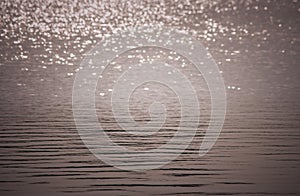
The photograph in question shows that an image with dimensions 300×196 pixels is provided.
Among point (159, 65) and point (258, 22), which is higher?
point (258, 22)

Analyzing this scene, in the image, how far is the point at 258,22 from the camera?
2154 inches

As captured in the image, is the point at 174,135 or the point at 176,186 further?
the point at 174,135

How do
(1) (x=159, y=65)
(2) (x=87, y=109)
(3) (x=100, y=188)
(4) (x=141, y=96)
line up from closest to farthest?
(3) (x=100, y=188), (2) (x=87, y=109), (4) (x=141, y=96), (1) (x=159, y=65)

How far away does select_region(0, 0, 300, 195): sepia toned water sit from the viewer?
13.1 meters

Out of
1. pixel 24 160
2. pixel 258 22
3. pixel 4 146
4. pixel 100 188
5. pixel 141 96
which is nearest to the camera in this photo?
pixel 100 188

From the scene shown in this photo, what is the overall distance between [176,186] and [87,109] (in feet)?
26.4

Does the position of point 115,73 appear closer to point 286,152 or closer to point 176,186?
point 286,152

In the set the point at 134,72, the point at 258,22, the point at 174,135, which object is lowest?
the point at 174,135

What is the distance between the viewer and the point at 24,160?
14.8 meters

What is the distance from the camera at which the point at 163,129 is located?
59.0 ft

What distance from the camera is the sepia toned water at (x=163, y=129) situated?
42.9 feet

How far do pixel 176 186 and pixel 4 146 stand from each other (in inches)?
183

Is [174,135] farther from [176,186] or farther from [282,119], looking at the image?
[176,186]

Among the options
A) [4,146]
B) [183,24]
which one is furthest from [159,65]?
[183,24]
